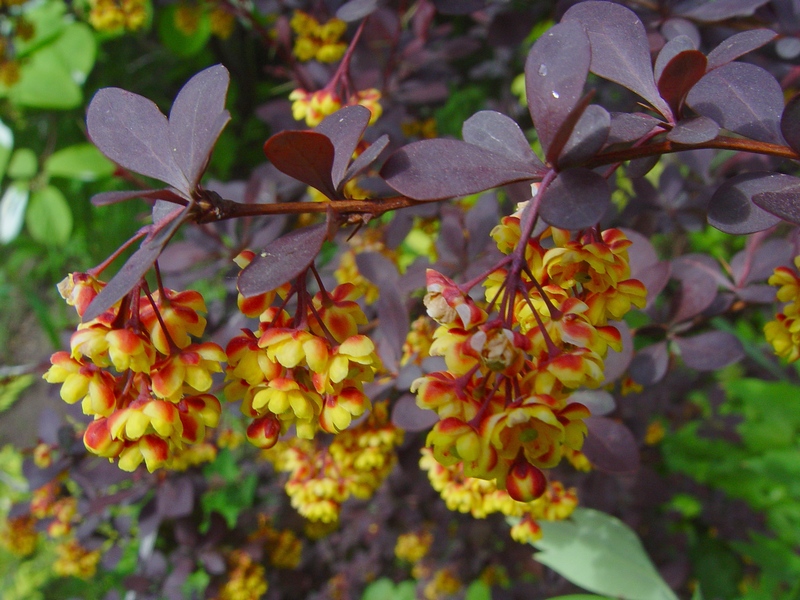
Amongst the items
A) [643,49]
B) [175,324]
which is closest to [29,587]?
[175,324]

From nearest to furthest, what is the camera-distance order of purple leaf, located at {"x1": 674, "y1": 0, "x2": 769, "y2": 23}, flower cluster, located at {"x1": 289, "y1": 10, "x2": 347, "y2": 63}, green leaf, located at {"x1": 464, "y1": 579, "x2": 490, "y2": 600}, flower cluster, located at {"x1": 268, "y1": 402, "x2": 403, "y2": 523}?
purple leaf, located at {"x1": 674, "y1": 0, "x2": 769, "y2": 23}, flower cluster, located at {"x1": 268, "y1": 402, "x2": 403, "y2": 523}, flower cluster, located at {"x1": 289, "y1": 10, "x2": 347, "y2": 63}, green leaf, located at {"x1": 464, "y1": 579, "x2": 490, "y2": 600}

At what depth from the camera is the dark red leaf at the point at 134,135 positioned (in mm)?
411

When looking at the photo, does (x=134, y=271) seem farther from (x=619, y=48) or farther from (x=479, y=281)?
(x=619, y=48)

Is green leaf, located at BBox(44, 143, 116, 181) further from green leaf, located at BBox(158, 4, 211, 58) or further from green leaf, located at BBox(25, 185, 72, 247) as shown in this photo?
green leaf, located at BBox(158, 4, 211, 58)

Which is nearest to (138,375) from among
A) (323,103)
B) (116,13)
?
(323,103)

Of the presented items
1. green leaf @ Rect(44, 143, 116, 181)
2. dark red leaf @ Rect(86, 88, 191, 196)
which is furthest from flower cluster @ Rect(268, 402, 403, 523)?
green leaf @ Rect(44, 143, 116, 181)

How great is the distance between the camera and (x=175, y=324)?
1.46 feet

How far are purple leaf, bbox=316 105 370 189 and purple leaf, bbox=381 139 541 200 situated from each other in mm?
35

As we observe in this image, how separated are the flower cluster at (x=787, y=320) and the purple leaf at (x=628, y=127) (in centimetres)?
20

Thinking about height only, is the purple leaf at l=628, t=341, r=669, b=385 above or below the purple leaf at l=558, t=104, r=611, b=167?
below

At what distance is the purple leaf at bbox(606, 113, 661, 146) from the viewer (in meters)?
0.41

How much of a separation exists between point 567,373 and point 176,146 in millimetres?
315

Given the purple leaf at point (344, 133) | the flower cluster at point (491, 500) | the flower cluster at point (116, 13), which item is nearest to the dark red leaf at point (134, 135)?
the purple leaf at point (344, 133)

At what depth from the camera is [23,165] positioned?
7.18ft
